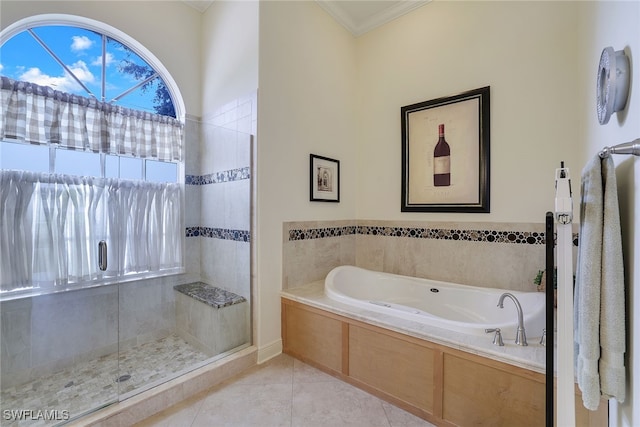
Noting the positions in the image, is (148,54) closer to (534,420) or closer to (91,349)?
(91,349)

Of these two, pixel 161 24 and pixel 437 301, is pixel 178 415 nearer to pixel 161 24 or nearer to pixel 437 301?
pixel 437 301

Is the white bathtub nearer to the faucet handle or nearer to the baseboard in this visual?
the faucet handle

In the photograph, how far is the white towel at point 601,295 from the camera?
834mm

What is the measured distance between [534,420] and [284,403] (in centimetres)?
137

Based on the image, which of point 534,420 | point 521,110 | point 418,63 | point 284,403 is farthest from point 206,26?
point 534,420

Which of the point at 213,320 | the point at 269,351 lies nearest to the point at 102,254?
the point at 213,320

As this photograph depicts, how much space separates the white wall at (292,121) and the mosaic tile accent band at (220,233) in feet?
0.60

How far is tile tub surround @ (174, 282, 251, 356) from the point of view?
2266mm

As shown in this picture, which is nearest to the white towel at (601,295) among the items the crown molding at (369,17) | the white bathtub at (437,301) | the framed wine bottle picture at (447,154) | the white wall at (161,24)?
the white bathtub at (437,301)

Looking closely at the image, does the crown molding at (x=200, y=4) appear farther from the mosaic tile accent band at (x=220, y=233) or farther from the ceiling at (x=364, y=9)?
the mosaic tile accent band at (x=220, y=233)

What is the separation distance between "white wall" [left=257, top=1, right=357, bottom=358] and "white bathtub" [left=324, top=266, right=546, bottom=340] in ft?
2.05

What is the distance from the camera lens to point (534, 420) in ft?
4.24

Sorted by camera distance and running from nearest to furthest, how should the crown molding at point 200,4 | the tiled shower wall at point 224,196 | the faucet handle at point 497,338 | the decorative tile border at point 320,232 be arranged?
the faucet handle at point 497,338 < the tiled shower wall at point 224,196 < the decorative tile border at point 320,232 < the crown molding at point 200,4

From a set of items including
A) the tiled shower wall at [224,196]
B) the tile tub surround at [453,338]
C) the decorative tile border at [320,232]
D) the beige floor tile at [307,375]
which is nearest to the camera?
the tile tub surround at [453,338]
